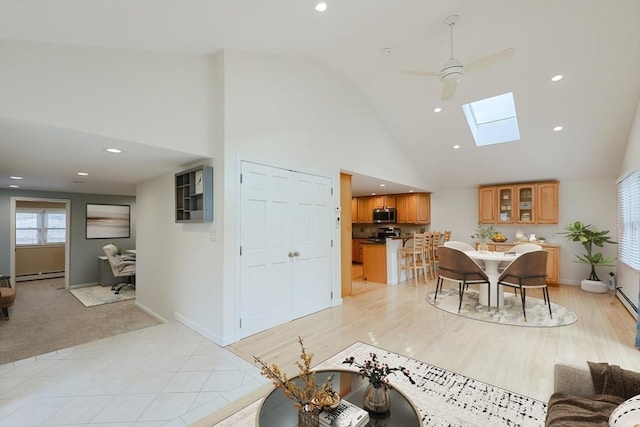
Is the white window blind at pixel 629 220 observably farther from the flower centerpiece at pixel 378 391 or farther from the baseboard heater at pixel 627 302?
the flower centerpiece at pixel 378 391

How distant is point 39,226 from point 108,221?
2444mm

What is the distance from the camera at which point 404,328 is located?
362 cm

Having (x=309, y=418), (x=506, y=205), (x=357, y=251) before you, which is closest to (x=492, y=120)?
(x=506, y=205)

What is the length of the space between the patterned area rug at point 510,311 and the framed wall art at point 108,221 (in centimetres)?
772

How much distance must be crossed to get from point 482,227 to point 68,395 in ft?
26.4

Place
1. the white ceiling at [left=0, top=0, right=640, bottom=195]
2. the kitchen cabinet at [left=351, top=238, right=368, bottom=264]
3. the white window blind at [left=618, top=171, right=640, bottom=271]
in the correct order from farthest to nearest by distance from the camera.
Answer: the kitchen cabinet at [left=351, top=238, right=368, bottom=264] → the white window blind at [left=618, top=171, right=640, bottom=271] → the white ceiling at [left=0, top=0, right=640, bottom=195]

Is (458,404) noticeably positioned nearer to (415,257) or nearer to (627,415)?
(627,415)

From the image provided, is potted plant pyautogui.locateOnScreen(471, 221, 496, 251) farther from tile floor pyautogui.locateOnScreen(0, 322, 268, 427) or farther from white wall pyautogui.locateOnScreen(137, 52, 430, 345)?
tile floor pyautogui.locateOnScreen(0, 322, 268, 427)

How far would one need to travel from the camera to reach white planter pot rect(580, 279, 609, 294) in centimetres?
534

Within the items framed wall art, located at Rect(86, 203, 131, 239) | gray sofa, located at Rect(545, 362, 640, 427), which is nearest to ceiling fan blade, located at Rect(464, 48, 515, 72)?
gray sofa, located at Rect(545, 362, 640, 427)

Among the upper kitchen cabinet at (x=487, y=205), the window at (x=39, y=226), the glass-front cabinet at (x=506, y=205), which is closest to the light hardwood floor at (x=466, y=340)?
the glass-front cabinet at (x=506, y=205)

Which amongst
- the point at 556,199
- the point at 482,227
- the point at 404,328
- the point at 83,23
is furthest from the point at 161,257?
the point at 556,199

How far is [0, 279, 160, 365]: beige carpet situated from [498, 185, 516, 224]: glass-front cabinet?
756 cm

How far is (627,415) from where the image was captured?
1187mm
